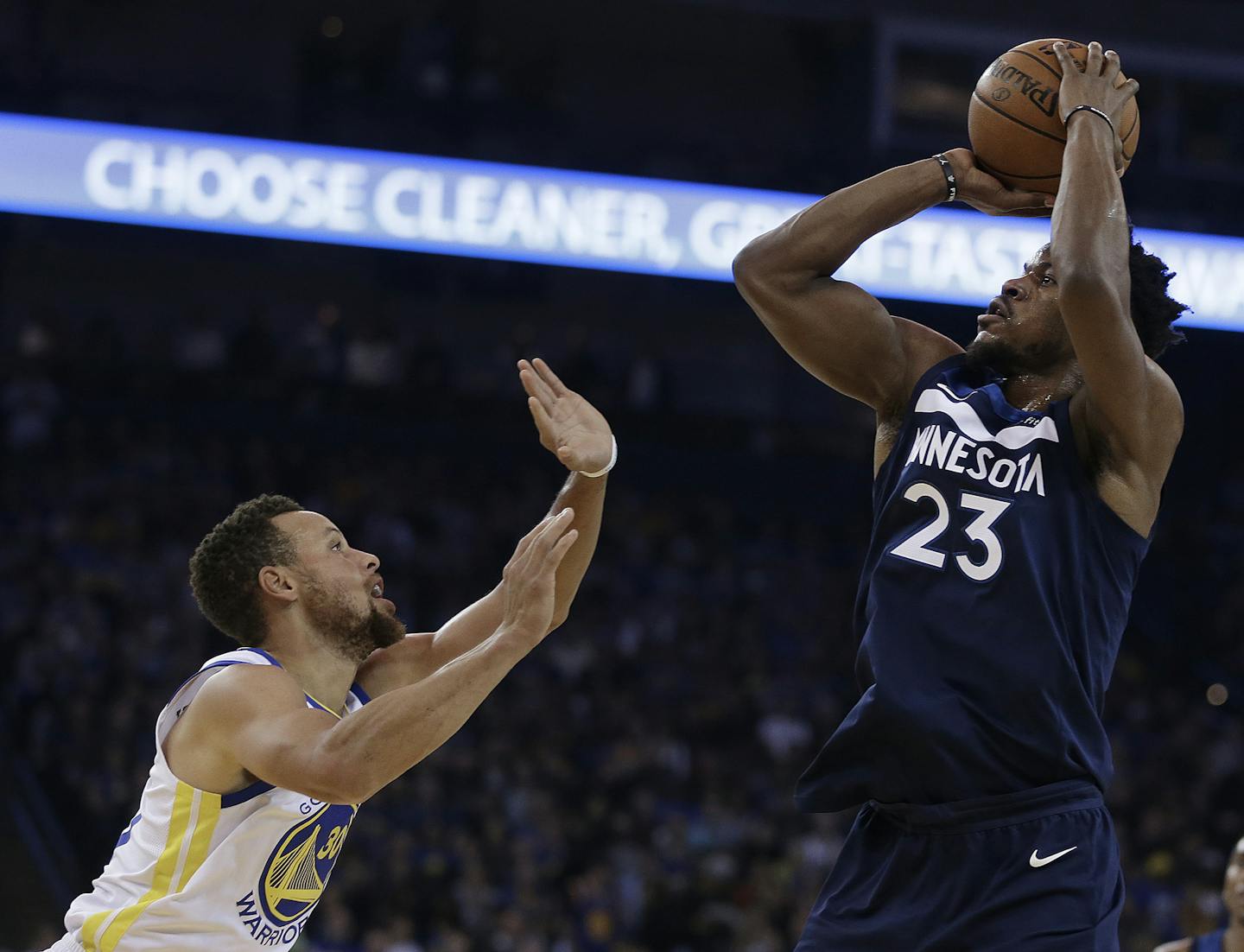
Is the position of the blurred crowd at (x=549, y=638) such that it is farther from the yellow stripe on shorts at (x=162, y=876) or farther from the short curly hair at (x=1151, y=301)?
the short curly hair at (x=1151, y=301)

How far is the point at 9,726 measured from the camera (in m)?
12.6

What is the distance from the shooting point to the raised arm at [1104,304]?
3090 millimetres

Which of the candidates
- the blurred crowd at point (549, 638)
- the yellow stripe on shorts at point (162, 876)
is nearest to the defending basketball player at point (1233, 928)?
the yellow stripe on shorts at point (162, 876)

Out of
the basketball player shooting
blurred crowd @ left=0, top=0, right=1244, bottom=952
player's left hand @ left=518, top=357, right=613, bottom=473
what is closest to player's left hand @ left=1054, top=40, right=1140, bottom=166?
the basketball player shooting

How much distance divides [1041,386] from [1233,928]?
2.95 m

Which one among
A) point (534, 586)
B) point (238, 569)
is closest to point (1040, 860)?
point (534, 586)

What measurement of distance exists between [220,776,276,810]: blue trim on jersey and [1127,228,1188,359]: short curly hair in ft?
7.29

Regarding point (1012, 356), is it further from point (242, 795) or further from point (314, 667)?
point (242, 795)

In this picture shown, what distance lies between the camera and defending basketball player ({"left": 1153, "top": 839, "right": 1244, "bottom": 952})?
5.42 m

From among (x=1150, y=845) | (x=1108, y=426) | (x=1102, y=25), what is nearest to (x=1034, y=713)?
(x=1108, y=426)

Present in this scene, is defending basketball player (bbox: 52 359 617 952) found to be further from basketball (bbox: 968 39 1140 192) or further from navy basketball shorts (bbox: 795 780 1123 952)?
basketball (bbox: 968 39 1140 192)

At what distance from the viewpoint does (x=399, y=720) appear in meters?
3.27

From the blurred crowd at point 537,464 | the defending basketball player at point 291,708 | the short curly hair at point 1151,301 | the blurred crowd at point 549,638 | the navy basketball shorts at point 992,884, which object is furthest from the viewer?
the blurred crowd at point 537,464

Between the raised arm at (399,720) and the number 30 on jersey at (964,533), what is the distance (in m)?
0.71
